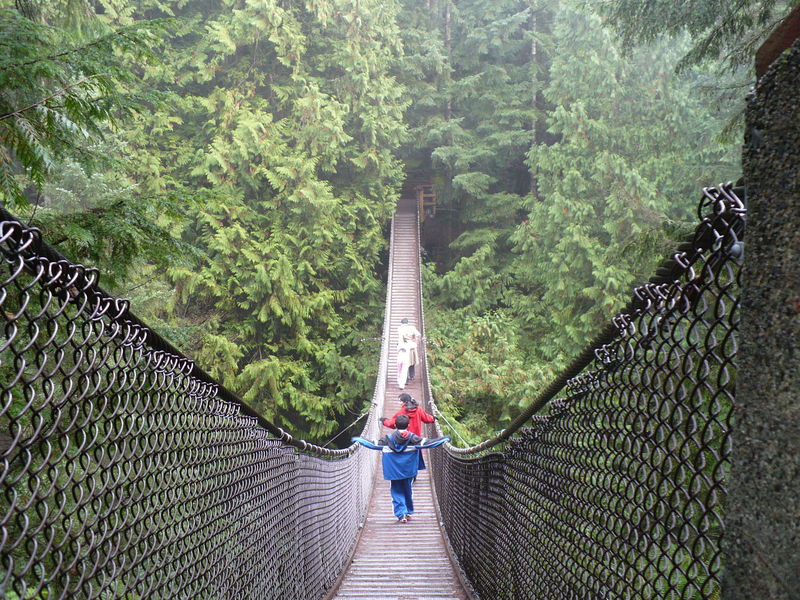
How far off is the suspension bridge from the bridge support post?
6.6 inches

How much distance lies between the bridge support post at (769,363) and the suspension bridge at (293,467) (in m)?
0.17

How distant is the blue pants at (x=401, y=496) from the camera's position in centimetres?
544

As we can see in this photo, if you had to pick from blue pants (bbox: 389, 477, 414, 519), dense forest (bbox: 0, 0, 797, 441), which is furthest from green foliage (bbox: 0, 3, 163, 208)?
dense forest (bbox: 0, 0, 797, 441)

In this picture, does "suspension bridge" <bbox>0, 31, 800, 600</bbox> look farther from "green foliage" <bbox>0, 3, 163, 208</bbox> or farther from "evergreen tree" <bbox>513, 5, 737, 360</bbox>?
"evergreen tree" <bbox>513, 5, 737, 360</bbox>

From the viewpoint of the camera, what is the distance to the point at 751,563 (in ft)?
2.26

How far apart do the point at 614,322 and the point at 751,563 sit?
84cm

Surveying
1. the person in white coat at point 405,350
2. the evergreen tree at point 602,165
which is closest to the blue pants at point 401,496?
the person in white coat at point 405,350

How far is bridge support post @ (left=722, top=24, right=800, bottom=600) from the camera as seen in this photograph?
2.10 feet

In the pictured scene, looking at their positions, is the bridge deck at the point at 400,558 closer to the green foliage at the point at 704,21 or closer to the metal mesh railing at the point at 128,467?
the metal mesh railing at the point at 128,467

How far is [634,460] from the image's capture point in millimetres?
1419

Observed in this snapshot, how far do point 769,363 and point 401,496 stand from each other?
520 centimetres

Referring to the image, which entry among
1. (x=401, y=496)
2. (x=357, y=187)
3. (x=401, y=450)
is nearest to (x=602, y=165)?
(x=357, y=187)

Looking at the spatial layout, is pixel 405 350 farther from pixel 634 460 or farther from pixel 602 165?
pixel 634 460

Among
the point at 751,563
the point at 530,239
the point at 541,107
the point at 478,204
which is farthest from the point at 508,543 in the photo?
the point at 541,107
